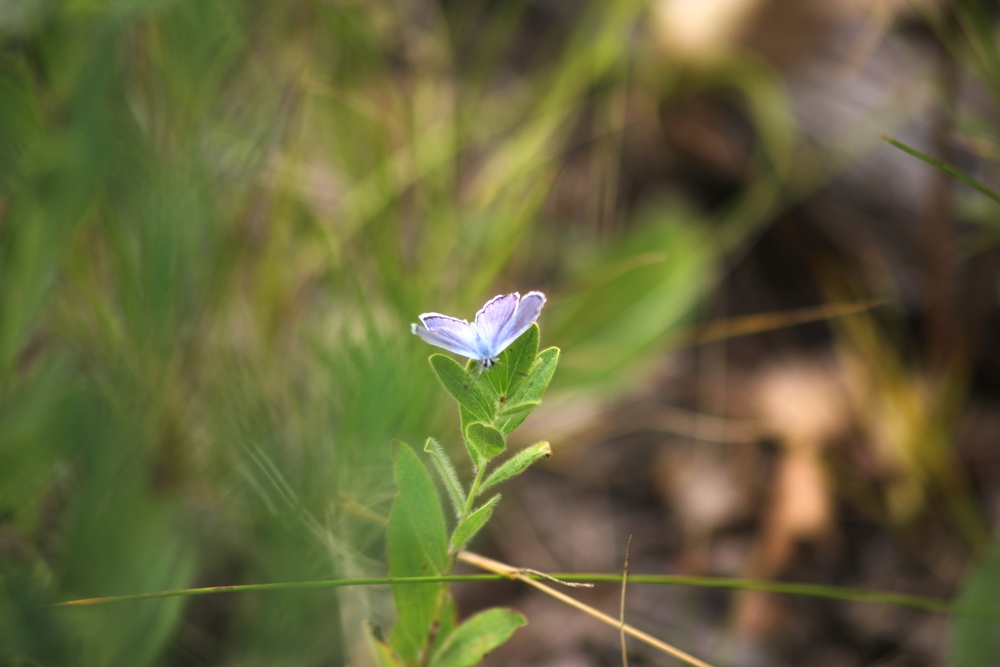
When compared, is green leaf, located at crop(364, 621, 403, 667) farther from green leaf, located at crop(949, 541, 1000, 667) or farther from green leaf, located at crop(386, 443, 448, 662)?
green leaf, located at crop(949, 541, 1000, 667)

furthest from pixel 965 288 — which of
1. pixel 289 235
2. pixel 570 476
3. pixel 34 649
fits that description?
pixel 34 649

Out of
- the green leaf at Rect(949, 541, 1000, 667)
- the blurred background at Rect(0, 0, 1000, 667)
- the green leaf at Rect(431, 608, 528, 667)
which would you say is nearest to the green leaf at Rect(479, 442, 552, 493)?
the green leaf at Rect(431, 608, 528, 667)

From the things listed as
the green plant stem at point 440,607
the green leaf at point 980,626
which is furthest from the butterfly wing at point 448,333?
the green leaf at point 980,626

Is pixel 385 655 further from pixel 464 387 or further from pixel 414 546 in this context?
pixel 464 387

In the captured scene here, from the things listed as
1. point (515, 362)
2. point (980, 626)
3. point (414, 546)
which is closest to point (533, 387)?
point (515, 362)

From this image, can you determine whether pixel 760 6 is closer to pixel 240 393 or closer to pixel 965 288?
pixel 965 288

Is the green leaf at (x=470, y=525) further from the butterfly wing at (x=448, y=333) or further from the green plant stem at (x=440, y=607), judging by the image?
the butterfly wing at (x=448, y=333)
